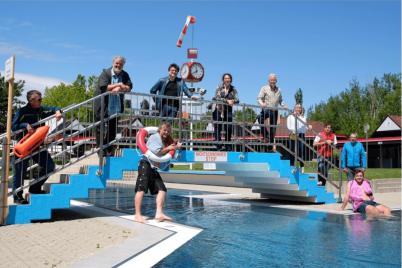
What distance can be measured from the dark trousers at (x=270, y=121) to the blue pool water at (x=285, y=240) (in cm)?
218

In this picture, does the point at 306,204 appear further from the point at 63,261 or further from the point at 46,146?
the point at 63,261

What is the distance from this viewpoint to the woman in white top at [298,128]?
38.8ft

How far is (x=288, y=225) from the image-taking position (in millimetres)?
8195

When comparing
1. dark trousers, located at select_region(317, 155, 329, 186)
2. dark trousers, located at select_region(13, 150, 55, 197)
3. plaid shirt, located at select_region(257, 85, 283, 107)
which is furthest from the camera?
dark trousers, located at select_region(317, 155, 329, 186)

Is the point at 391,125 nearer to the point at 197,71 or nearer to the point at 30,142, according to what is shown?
the point at 197,71

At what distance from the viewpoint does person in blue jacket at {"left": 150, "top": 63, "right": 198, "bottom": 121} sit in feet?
32.5

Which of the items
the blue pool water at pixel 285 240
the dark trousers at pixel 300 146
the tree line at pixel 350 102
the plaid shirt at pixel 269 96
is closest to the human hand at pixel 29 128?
the blue pool water at pixel 285 240

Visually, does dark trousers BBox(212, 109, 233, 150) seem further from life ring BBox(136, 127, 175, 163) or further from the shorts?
the shorts

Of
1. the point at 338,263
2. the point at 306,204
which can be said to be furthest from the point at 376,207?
the point at 338,263

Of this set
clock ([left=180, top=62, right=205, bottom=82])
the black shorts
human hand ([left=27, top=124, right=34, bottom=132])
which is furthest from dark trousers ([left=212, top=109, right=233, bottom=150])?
clock ([left=180, top=62, right=205, bottom=82])

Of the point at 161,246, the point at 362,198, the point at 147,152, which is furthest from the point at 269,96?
the point at 161,246

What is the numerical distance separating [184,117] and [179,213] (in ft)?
7.11

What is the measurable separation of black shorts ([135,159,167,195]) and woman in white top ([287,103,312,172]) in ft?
15.7

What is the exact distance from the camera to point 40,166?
817cm
